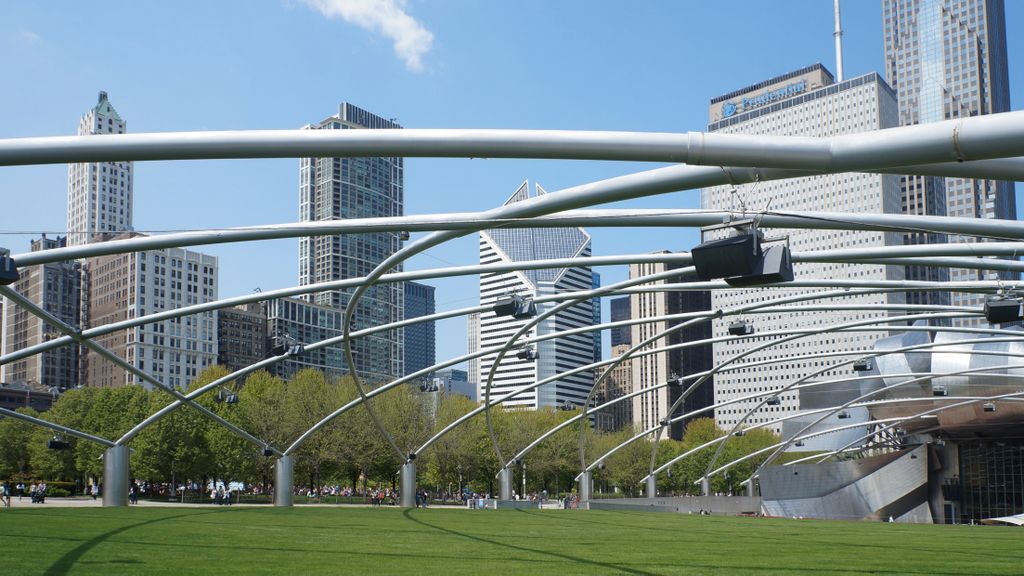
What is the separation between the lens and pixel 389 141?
39.5ft

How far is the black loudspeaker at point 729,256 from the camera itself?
43.0 ft

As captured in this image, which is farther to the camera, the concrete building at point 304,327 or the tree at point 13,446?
the concrete building at point 304,327

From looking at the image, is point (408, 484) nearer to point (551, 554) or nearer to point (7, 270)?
point (551, 554)

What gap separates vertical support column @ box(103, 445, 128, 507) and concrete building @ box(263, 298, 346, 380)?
421ft

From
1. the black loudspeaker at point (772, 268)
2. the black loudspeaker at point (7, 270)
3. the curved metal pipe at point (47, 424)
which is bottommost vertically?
the curved metal pipe at point (47, 424)

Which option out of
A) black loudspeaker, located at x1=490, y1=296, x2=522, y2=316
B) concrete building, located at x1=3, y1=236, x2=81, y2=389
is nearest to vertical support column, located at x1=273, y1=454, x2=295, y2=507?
black loudspeaker, located at x1=490, y1=296, x2=522, y2=316

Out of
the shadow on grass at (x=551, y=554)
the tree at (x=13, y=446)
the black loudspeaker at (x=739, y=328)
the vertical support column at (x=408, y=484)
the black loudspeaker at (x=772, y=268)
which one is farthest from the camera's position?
the tree at (x=13, y=446)

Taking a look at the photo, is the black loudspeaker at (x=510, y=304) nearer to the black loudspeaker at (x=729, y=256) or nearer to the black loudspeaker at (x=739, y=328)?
the black loudspeaker at (x=739, y=328)

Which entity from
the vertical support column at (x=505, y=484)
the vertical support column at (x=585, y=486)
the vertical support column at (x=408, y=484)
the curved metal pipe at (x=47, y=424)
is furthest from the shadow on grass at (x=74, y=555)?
the vertical support column at (x=585, y=486)

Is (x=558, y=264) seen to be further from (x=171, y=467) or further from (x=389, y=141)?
(x=171, y=467)

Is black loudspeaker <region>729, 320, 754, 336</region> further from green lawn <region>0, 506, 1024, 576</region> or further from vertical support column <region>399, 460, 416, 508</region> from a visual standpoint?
vertical support column <region>399, 460, 416, 508</region>

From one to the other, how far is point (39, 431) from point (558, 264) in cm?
7127

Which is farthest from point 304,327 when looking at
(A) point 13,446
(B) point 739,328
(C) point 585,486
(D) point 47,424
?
(B) point 739,328

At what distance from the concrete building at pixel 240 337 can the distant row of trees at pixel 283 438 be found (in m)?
77.3
